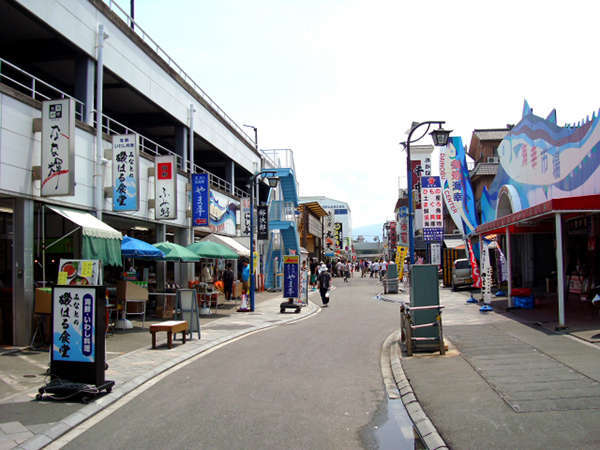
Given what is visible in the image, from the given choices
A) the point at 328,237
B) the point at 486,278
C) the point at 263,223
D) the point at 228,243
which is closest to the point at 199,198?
the point at 228,243

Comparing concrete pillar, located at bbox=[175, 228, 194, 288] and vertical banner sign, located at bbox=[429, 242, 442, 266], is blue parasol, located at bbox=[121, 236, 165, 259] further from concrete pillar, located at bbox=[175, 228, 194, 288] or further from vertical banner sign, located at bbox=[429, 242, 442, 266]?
vertical banner sign, located at bbox=[429, 242, 442, 266]

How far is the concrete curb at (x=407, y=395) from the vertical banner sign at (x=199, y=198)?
12833mm

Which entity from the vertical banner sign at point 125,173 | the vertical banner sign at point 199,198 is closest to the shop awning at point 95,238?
A: the vertical banner sign at point 125,173

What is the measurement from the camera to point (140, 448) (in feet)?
17.8

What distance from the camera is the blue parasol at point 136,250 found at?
14.8 meters

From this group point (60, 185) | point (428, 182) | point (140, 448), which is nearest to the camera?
point (140, 448)

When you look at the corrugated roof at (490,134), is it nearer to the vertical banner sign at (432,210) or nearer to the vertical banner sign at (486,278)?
the vertical banner sign at (432,210)

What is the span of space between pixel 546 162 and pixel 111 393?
1677 centimetres

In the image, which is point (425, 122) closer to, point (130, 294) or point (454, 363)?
point (454, 363)

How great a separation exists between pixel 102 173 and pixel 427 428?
12.4 meters

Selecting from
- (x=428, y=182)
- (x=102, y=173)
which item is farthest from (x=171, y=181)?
(x=428, y=182)

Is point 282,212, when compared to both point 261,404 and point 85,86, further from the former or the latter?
point 261,404

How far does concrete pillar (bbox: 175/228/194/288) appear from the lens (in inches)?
893

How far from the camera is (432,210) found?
103 ft
